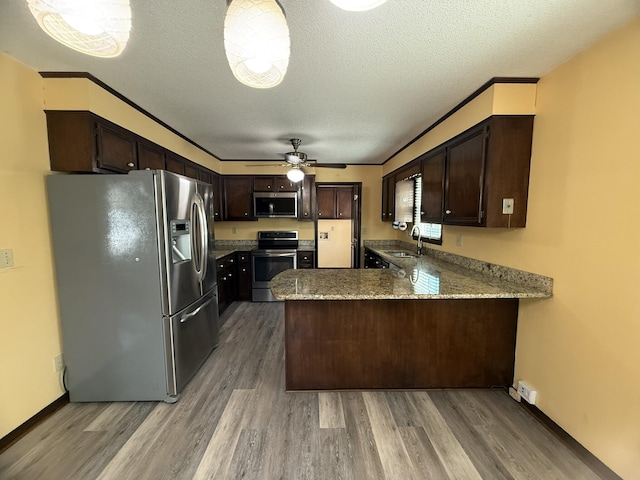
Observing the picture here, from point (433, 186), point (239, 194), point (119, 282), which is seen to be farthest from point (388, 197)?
point (119, 282)

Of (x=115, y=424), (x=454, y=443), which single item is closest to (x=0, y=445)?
(x=115, y=424)

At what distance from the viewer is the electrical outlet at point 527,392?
186 centimetres

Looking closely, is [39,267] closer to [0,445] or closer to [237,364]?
[0,445]

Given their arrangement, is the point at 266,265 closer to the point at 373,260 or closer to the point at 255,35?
the point at 373,260

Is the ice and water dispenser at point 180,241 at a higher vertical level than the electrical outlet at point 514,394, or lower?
higher

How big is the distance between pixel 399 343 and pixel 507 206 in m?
1.32

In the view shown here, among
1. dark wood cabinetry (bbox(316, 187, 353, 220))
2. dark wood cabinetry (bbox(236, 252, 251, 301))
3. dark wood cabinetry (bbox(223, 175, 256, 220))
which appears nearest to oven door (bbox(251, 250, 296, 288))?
dark wood cabinetry (bbox(236, 252, 251, 301))

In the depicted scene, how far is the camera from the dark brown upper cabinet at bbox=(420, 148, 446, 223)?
2582 mm

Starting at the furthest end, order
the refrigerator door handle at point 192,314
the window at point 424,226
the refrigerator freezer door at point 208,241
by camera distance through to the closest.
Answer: the window at point 424,226 → the refrigerator freezer door at point 208,241 → the refrigerator door handle at point 192,314

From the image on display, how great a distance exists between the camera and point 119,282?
1920mm

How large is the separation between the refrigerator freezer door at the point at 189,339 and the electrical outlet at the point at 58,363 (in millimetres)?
774

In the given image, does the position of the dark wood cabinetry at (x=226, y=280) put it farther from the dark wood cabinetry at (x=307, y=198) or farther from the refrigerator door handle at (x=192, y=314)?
the dark wood cabinetry at (x=307, y=198)

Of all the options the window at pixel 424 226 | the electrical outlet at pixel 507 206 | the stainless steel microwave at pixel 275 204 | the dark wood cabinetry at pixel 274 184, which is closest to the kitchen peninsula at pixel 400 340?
the electrical outlet at pixel 507 206

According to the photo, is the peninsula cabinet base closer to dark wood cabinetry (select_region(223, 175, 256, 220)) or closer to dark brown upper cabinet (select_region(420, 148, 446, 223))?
dark brown upper cabinet (select_region(420, 148, 446, 223))
